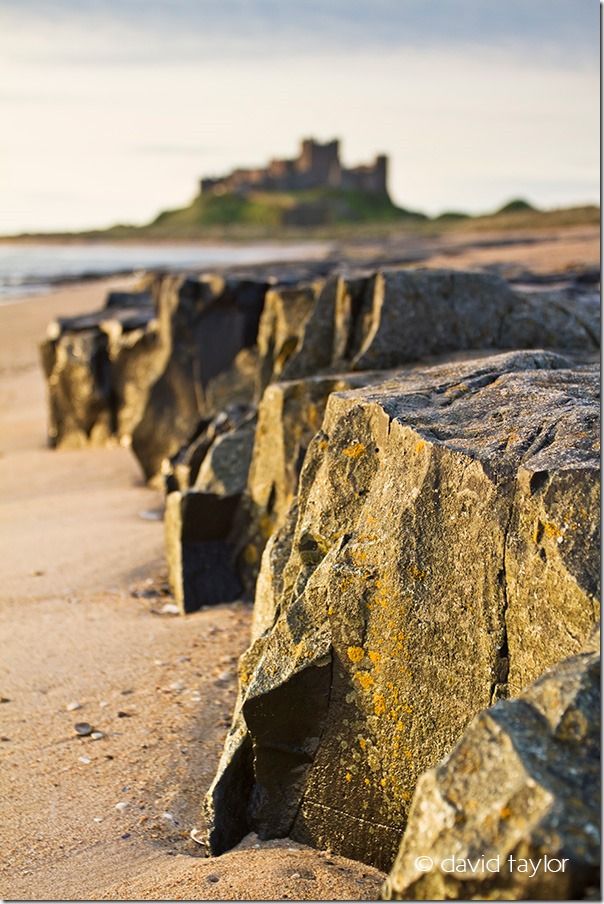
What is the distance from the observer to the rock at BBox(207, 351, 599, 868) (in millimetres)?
2953

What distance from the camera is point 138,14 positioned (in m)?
4.93

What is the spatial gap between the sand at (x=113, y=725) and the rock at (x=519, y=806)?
978 mm

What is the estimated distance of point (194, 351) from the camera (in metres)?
10.6

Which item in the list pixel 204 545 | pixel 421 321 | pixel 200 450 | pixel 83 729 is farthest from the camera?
pixel 200 450

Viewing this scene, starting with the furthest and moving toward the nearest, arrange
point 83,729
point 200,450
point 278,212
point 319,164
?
point 319,164, point 278,212, point 200,450, point 83,729

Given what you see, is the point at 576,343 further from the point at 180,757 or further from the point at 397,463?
the point at 180,757

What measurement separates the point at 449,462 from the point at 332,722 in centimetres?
106

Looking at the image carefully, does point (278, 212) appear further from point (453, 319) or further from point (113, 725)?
point (113, 725)

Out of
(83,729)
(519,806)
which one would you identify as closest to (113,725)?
(83,729)

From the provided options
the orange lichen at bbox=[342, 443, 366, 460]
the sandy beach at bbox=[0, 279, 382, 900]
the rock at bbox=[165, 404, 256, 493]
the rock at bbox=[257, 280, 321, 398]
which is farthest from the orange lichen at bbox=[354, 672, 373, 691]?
the rock at bbox=[257, 280, 321, 398]

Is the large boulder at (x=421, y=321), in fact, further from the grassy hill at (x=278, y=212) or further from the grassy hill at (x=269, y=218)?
the grassy hill at (x=278, y=212)

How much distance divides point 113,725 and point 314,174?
503 ft

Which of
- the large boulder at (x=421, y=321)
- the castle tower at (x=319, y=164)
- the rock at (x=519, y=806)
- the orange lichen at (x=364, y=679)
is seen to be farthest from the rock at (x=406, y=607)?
the castle tower at (x=319, y=164)

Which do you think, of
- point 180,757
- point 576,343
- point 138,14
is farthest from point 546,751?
point 576,343
